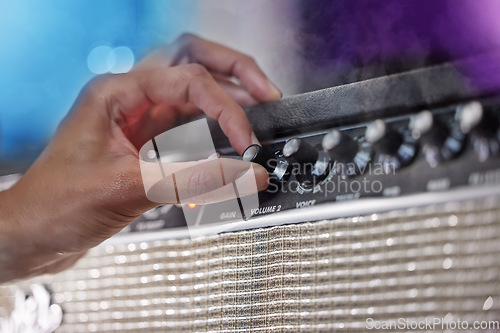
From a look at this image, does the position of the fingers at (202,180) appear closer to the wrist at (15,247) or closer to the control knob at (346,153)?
the control knob at (346,153)

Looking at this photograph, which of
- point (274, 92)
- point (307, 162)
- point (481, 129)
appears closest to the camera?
point (481, 129)

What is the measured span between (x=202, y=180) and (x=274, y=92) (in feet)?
0.56

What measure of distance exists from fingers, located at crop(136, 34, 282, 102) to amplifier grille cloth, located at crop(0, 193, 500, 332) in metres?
0.21

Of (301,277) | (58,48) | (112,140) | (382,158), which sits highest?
(58,48)

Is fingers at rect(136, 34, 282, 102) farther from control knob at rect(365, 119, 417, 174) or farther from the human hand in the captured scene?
control knob at rect(365, 119, 417, 174)

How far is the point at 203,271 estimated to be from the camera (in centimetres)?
84

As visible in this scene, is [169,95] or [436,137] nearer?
[436,137]

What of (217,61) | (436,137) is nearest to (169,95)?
(217,61)

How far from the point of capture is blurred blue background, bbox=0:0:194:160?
937mm

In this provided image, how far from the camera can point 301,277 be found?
29.1 inches

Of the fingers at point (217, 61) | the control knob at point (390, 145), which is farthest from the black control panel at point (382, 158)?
the fingers at point (217, 61)

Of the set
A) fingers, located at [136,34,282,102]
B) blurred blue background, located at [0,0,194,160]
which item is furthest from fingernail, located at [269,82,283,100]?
blurred blue background, located at [0,0,194,160]

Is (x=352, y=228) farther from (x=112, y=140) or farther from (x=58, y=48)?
(x=58, y=48)

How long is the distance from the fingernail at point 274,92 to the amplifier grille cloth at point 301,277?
0.62ft
